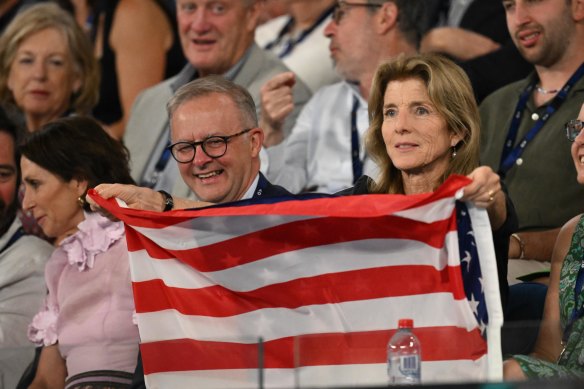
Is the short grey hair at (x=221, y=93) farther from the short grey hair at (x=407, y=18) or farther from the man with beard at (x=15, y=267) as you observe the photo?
the short grey hair at (x=407, y=18)

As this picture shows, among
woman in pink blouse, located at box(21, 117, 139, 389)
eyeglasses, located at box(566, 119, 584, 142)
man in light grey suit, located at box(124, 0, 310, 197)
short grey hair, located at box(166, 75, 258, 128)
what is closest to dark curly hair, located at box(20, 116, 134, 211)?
woman in pink blouse, located at box(21, 117, 139, 389)

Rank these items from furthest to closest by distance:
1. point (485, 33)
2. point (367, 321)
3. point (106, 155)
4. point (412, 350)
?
point (485, 33) → point (106, 155) → point (367, 321) → point (412, 350)

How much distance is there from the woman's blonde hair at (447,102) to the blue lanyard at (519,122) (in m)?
1.12

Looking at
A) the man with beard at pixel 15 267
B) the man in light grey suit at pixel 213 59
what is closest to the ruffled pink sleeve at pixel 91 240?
the man with beard at pixel 15 267

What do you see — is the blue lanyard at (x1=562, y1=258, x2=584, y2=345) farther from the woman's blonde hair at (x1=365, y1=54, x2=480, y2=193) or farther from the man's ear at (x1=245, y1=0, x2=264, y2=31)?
the man's ear at (x1=245, y1=0, x2=264, y2=31)

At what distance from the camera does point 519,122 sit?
5.96m

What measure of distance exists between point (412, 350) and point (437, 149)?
1.08 m

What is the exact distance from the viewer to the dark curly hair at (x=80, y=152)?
5.53m

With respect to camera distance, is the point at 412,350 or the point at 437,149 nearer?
the point at 412,350

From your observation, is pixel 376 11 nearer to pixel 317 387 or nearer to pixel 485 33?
pixel 485 33

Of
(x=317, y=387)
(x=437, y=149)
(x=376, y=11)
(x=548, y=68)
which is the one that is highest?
(x=376, y=11)

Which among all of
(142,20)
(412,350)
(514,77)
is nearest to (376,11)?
(514,77)

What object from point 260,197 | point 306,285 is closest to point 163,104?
point 260,197

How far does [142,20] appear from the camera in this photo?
7.70 metres
